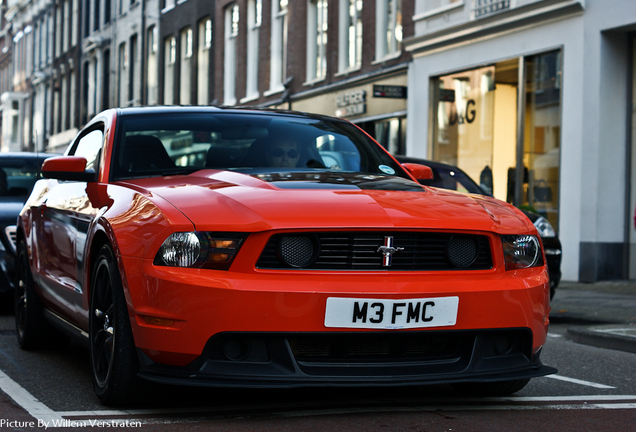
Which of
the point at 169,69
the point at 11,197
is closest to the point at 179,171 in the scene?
the point at 11,197

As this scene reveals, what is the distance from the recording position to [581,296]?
12.2 meters

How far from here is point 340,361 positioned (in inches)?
158

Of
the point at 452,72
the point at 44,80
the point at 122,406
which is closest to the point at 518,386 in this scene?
the point at 122,406

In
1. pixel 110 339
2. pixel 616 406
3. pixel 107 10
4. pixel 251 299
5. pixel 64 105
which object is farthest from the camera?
pixel 64 105

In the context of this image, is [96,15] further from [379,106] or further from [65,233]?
[65,233]

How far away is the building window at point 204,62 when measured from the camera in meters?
31.5

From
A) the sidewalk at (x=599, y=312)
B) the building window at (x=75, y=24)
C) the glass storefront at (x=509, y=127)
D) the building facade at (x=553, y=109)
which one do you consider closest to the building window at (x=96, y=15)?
the building window at (x=75, y=24)

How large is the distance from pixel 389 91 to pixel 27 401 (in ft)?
51.6

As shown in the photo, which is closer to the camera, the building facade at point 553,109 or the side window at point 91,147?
the side window at point 91,147

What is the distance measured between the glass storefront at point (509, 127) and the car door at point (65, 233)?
9.26 m

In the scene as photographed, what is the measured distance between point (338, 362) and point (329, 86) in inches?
760

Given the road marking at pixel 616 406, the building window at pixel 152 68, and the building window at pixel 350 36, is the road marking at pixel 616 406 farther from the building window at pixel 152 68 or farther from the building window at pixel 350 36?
the building window at pixel 152 68

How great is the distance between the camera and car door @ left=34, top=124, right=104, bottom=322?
5078 mm

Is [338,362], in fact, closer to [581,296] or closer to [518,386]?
[518,386]
